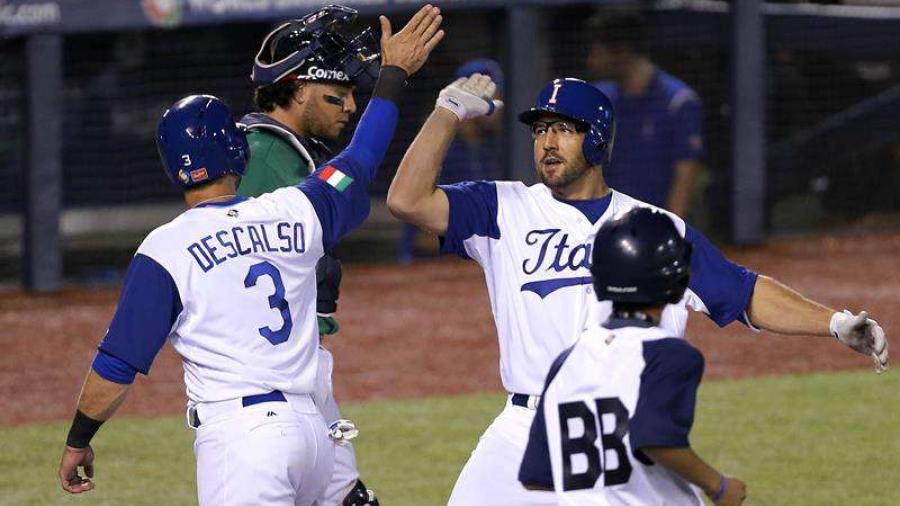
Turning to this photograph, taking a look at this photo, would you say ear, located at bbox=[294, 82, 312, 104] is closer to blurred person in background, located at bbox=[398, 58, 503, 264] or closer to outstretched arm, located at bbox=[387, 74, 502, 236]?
outstretched arm, located at bbox=[387, 74, 502, 236]

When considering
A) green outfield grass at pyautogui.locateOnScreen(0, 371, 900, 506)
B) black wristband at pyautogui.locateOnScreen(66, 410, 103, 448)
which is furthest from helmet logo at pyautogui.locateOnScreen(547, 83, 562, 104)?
green outfield grass at pyautogui.locateOnScreen(0, 371, 900, 506)

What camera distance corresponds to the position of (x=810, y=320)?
5.06 meters

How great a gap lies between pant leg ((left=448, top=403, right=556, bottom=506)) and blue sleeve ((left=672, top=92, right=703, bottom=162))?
6651 millimetres

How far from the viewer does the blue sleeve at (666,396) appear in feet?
12.4

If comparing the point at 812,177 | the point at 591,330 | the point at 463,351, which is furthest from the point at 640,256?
the point at 812,177

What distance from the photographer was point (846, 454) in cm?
802

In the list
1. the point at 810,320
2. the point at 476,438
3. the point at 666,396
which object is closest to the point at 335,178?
the point at 666,396

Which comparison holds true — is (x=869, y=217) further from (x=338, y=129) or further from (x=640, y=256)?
(x=640, y=256)

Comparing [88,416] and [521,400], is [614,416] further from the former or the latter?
[88,416]

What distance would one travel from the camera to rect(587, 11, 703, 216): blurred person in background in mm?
11383

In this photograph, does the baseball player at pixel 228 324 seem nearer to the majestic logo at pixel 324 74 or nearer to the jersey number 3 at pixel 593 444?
the majestic logo at pixel 324 74

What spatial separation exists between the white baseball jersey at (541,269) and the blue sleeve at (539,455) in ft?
2.68

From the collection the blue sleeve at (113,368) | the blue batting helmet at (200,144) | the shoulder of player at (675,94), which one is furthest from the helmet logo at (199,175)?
the shoulder of player at (675,94)

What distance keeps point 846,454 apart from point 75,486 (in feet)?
14.8
